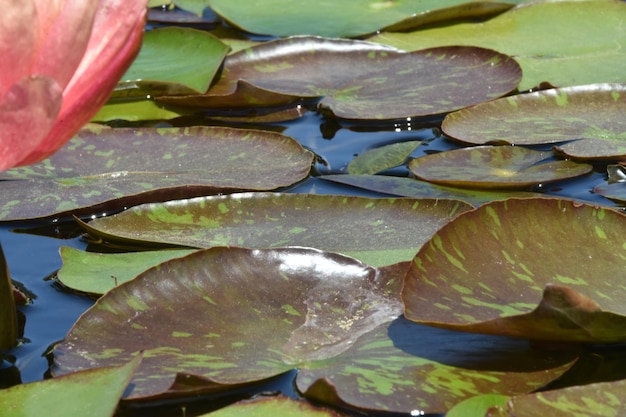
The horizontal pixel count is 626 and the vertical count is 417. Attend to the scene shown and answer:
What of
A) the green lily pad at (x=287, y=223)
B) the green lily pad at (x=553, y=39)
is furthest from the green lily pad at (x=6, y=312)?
the green lily pad at (x=553, y=39)

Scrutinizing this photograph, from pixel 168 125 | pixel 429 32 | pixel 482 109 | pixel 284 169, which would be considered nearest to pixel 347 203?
pixel 284 169

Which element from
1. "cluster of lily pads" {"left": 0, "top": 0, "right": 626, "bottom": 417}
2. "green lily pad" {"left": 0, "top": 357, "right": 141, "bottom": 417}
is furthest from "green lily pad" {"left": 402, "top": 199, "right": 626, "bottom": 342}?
"green lily pad" {"left": 0, "top": 357, "right": 141, "bottom": 417}

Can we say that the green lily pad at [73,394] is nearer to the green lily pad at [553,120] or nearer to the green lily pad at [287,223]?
the green lily pad at [287,223]

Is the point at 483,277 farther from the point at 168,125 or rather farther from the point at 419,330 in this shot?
the point at 168,125

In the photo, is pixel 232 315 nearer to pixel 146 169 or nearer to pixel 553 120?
pixel 146 169

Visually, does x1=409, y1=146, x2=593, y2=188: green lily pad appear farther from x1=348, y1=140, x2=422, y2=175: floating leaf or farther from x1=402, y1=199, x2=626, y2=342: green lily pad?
x1=402, y1=199, x2=626, y2=342: green lily pad

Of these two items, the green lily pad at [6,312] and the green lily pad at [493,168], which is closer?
the green lily pad at [6,312]

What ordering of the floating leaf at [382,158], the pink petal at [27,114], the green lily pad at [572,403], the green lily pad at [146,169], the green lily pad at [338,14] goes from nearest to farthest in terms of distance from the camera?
the pink petal at [27,114] < the green lily pad at [572,403] < the green lily pad at [146,169] < the floating leaf at [382,158] < the green lily pad at [338,14]
